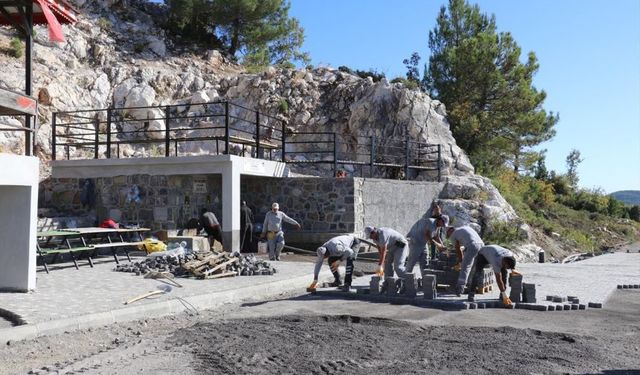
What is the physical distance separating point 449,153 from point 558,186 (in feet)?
62.5

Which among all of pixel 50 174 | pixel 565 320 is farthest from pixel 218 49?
pixel 565 320

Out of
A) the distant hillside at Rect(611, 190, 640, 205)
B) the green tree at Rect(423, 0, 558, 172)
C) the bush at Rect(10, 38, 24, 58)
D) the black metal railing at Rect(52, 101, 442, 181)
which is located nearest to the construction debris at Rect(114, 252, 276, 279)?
the black metal railing at Rect(52, 101, 442, 181)

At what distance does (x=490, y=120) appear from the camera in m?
30.4

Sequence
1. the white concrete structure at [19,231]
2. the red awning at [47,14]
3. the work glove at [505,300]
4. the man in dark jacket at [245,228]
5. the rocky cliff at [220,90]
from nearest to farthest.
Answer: the work glove at [505,300], the white concrete structure at [19,231], the red awning at [47,14], the man in dark jacket at [245,228], the rocky cliff at [220,90]

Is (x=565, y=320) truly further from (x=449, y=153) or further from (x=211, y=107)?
(x=211, y=107)

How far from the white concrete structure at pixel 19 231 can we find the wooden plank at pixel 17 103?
0.77 metres

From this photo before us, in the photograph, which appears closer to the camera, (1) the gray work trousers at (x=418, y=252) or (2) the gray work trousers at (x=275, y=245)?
(1) the gray work trousers at (x=418, y=252)

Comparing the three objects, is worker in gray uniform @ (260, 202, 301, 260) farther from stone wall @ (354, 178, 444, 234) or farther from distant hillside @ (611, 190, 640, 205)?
distant hillside @ (611, 190, 640, 205)

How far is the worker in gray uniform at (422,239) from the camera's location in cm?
1147

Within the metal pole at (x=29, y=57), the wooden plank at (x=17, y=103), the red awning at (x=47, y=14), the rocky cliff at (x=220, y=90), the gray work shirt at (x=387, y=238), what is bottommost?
the gray work shirt at (x=387, y=238)

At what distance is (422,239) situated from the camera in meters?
11.8

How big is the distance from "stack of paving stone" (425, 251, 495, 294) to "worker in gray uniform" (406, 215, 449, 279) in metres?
0.22

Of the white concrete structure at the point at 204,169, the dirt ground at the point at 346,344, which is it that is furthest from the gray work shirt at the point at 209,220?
the dirt ground at the point at 346,344

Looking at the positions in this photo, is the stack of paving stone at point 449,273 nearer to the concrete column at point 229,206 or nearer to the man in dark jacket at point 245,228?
the concrete column at point 229,206
